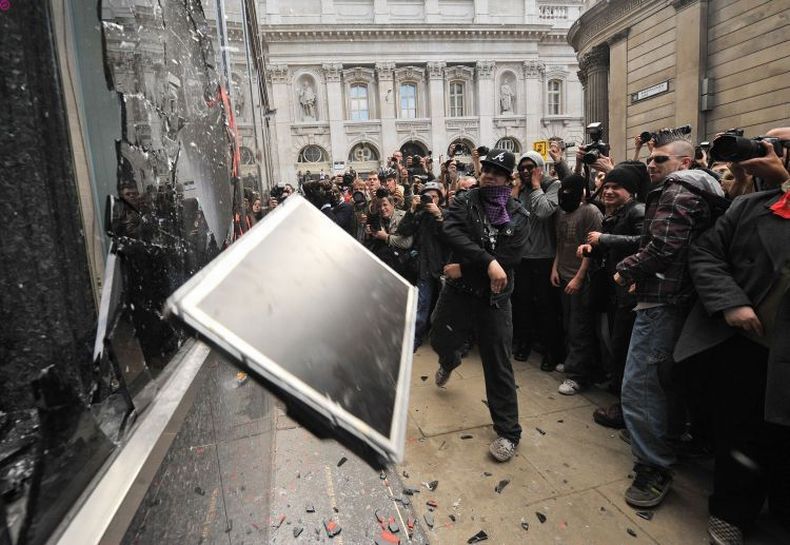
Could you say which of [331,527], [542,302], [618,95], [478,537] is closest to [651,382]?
[478,537]

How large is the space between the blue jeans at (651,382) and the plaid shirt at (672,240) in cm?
11

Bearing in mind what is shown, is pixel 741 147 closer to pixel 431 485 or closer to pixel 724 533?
pixel 724 533

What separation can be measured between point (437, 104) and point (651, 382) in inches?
1332

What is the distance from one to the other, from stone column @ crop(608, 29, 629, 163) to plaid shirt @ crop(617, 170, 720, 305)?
506 inches

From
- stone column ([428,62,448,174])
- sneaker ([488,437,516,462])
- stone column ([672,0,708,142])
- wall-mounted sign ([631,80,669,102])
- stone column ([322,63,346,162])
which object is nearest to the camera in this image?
sneaker ([488,437,516,462])

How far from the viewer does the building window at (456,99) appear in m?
35.0

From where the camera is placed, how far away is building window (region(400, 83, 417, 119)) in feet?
113

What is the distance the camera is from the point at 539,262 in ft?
15.7

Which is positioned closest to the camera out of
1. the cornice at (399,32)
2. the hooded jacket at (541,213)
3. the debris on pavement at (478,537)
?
the debris on pavement at (478,537)

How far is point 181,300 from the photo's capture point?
576 millimetres

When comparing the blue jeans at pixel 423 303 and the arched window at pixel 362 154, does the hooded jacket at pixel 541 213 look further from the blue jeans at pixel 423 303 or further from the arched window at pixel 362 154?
the arched window at pixel 362 154

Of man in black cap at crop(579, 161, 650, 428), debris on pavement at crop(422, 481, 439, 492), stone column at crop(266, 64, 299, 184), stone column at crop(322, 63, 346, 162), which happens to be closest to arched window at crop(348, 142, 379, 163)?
stone column at crop(322, 63, 346, 162)

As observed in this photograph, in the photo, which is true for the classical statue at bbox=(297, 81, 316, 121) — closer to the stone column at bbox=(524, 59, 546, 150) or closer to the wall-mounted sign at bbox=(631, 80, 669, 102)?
the stone column at bbox=(524, 59, 546, 150)

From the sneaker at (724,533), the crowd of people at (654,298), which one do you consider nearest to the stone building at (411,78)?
the crowd of people at (654,298)
